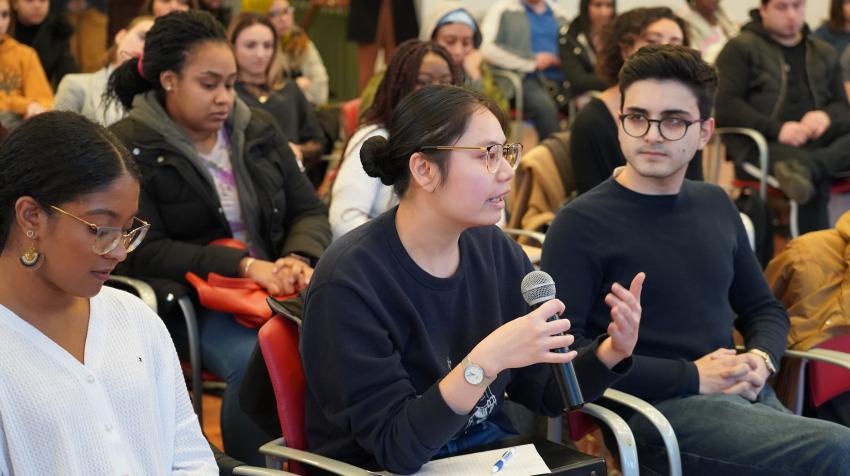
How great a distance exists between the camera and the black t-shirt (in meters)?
5.18

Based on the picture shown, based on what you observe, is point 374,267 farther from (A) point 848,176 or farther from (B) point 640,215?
(A) point 848,176

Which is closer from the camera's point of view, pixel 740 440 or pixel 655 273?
pixel 740 440

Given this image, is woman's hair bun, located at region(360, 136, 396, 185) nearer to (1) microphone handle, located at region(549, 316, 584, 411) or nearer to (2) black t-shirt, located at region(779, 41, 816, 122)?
(1) microphone handle, located at region(549, 316, 584, 411)

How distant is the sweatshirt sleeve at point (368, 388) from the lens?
187cm

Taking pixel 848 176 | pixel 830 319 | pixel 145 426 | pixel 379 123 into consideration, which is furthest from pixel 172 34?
pixel 848 176

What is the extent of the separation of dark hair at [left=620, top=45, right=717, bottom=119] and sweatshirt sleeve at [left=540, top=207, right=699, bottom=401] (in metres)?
0.40

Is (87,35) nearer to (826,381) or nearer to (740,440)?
(826,381)

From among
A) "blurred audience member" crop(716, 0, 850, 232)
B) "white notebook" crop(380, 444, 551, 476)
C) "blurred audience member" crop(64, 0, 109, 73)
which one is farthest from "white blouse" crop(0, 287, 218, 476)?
"blurred audience member" crop(64, 0, 109, 73)

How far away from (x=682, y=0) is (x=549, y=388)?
692 centimetres

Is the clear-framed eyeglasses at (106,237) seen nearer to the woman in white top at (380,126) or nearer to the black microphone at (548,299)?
the black microphone at (548,299)

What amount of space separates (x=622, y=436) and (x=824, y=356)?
0.71m

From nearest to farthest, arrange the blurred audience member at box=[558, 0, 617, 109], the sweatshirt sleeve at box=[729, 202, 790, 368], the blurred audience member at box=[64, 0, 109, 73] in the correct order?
the sweatshirt sleeve at box=[729, 202, 790, 368], the blurred audience member at box=[64, 0, 109, 73], the blurred audience member at box=[558, 0, 617, 109]

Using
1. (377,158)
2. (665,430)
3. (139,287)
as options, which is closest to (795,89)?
(665,430)

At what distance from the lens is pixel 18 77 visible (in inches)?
200
